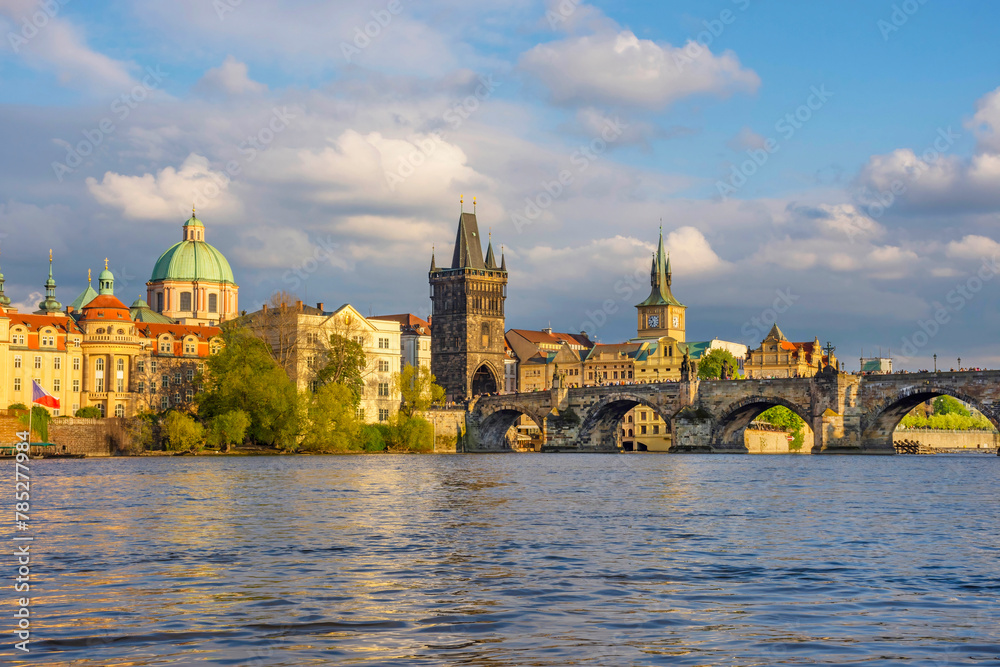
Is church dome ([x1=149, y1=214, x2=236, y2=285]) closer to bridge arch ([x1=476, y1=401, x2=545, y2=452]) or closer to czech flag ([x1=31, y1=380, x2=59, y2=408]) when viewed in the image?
bridge arch ([x1=476, y1=401, x2=545, y2=452])

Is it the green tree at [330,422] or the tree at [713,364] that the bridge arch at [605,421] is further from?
the green tree at [330,422]

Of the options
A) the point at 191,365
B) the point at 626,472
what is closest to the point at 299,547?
the point at 626,472

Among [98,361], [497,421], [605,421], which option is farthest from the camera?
[497,421]

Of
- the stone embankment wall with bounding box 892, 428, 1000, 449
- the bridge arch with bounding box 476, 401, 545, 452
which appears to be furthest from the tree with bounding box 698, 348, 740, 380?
the bridge arch with bounding box 476, 401, 545, 452

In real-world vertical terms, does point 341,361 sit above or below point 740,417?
above

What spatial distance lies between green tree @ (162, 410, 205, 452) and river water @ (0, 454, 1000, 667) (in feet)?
160

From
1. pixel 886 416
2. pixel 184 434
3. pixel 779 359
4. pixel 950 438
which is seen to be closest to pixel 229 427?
pixel 184 434

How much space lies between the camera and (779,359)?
16125 centimetres

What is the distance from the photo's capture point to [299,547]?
23828 mm

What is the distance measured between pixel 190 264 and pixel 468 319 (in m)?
35.3

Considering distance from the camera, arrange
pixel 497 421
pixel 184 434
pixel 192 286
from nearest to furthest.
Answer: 1. pixel 184 434
2. pixel 497 421
3. pixel 192 286

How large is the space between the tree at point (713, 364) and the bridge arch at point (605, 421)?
2322 cm

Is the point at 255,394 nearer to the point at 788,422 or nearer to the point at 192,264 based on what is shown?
the point at 192,264

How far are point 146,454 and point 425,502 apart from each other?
5583 cm
